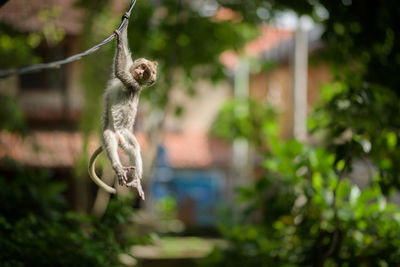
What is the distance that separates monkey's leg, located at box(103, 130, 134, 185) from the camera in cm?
136

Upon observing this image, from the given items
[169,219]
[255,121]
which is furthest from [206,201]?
[255,121]

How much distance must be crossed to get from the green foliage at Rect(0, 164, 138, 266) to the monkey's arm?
127cm

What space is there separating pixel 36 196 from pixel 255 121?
12.6ft

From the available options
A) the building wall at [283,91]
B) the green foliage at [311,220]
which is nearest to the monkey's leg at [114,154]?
the green foliage at [311,220]

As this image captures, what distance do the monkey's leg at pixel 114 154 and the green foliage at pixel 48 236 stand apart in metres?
1.24

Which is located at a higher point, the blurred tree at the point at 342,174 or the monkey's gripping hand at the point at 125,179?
the monkey's gripping hand at the point at 125,179

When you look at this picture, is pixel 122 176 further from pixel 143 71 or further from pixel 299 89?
pixel 299 89

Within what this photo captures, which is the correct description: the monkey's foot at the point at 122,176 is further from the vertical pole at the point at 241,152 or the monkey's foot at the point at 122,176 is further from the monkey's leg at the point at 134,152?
the vertical pole at the point at 241,152

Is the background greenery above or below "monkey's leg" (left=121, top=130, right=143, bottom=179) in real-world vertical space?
below

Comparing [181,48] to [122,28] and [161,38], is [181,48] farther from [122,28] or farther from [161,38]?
[122,28]

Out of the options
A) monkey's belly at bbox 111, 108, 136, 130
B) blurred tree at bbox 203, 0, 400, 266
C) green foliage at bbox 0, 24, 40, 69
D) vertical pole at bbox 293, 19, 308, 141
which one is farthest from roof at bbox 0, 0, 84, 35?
vertical pole at bbox 293, 19, 308, 141

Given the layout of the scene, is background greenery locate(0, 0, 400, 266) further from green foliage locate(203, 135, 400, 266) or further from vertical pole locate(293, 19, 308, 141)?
vertical pole locate(293, 19, 308, 141)

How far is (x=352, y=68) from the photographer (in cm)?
482

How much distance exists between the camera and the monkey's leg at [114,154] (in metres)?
1.36
